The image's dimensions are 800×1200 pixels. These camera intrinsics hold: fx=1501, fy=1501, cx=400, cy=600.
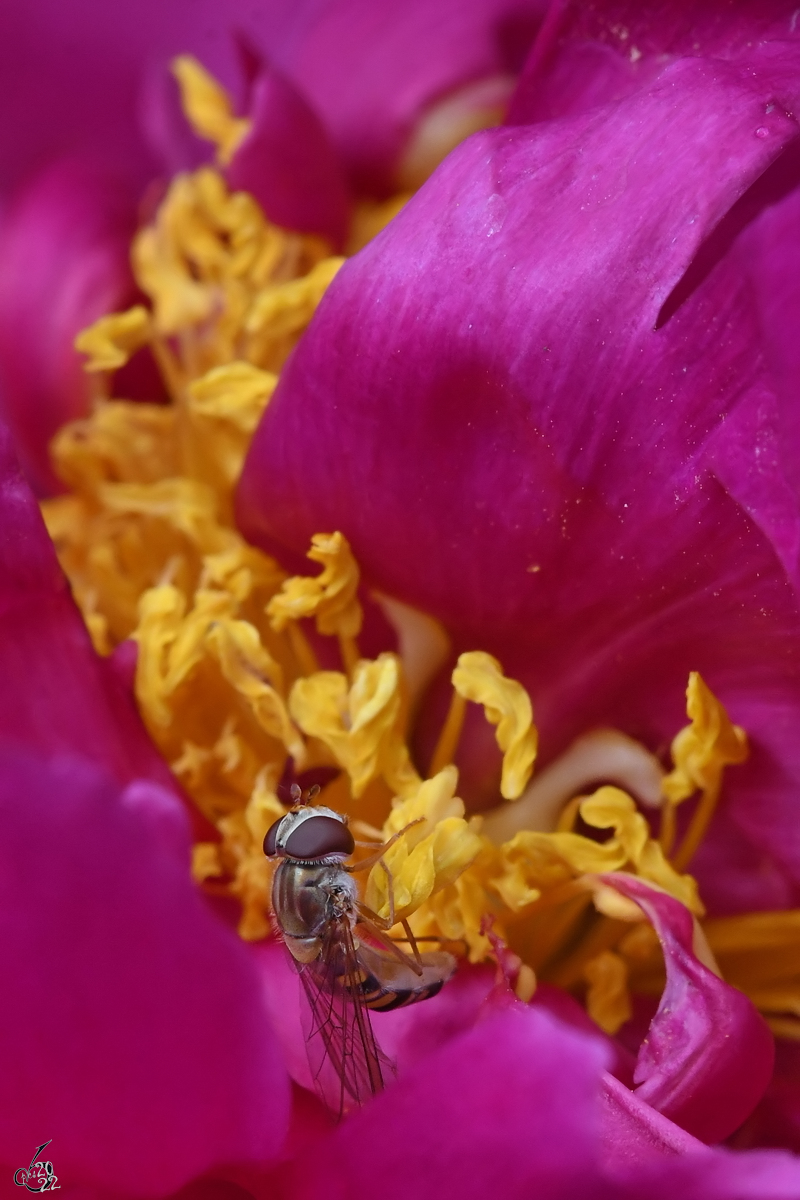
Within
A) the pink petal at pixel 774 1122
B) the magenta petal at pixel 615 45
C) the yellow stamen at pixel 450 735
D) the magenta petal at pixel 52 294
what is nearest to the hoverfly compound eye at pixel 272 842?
the yellow stamen at pixel 450 735

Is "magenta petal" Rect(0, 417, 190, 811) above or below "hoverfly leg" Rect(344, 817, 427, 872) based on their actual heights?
above

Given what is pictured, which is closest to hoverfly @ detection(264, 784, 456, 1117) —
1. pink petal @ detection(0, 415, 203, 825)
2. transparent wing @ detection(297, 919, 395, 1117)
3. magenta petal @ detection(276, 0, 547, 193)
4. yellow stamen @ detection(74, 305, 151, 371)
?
transparent wing @ detection(297, 919, 395, 1117)

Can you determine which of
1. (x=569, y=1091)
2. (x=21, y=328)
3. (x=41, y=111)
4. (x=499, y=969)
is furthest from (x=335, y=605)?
(x=41, y=111)

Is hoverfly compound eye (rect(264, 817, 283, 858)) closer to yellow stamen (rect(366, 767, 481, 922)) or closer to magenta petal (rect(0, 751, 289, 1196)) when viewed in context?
yellow stamen (rect(366, 767, 481, 922))

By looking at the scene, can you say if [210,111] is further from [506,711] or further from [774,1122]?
[774,1122]

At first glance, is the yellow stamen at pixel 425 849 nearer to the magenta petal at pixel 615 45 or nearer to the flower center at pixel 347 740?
the flower center at pixel 347 740

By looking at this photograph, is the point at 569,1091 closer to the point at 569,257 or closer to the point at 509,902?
the point at 509,902

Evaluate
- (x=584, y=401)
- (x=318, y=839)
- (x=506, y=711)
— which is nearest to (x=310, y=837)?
(x=318, y=839)
